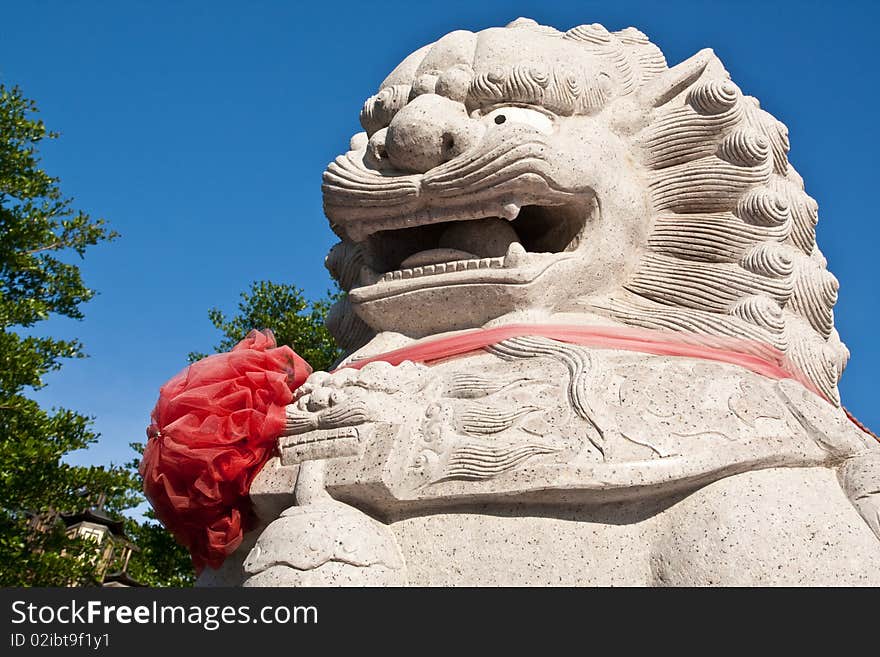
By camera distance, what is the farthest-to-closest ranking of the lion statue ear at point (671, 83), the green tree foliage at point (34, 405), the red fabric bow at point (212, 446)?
the green tree foliage at point (34, 405) → the lion statue ear at point (671, 83) → the red fabric bow at point (212, 446)

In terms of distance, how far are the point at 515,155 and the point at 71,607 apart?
185cm

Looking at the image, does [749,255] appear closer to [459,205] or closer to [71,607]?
[459,205]

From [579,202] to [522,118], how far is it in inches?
14.0

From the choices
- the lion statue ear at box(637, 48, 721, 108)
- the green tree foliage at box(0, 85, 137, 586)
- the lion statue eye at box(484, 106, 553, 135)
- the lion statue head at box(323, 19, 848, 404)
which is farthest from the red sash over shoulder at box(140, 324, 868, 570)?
the green tree foliage at box(0, 85, 137, 586)

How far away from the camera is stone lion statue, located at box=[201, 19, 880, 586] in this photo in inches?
92.8

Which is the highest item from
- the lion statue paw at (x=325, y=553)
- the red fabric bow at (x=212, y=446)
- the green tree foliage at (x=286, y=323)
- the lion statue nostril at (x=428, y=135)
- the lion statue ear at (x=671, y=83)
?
the green tree foliage at (x=286, y=323)

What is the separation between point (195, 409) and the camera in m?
2.73

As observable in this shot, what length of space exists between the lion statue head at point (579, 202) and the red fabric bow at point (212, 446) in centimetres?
58

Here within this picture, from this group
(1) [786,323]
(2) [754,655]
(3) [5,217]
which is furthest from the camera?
(3) [5,217]

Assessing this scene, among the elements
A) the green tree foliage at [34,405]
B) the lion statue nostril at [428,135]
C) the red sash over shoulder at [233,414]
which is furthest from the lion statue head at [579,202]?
the green tree foliage at [34,405]

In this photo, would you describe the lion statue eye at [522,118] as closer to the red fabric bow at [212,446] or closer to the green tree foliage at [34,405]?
the red fabric bow at [212,446]

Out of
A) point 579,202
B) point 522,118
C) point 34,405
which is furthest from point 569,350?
point 34,405

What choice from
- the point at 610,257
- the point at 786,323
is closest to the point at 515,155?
the point at 610,257

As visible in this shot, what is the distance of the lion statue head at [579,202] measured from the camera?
2.97 m
